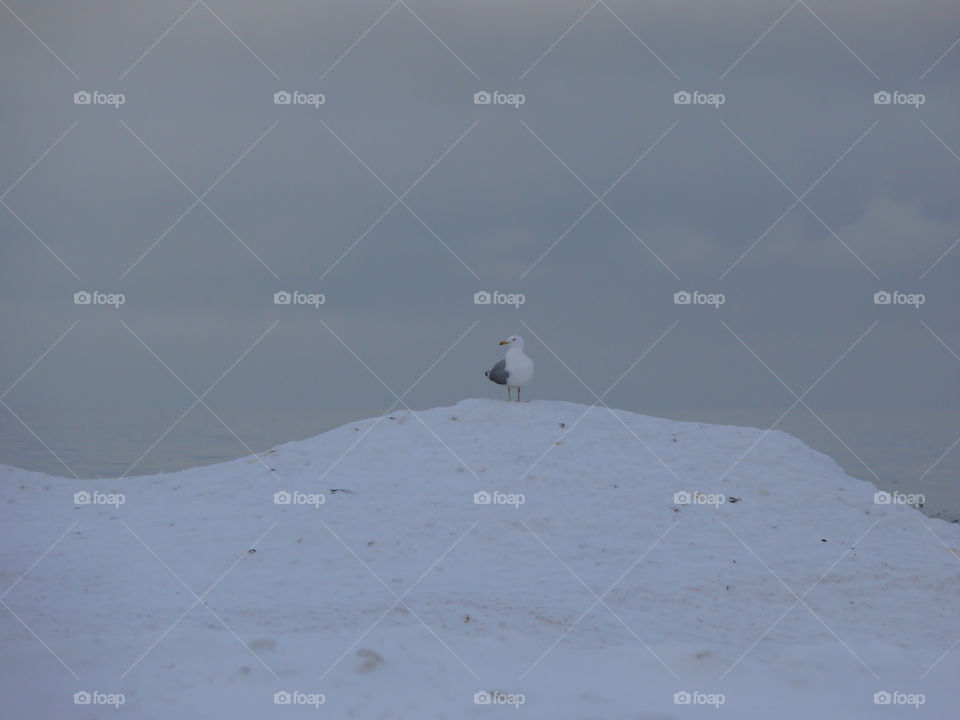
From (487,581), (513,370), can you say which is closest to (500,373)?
(513,370)

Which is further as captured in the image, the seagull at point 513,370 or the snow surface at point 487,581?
the seagull at point 513,370

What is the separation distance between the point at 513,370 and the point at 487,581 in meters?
8.52

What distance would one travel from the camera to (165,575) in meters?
17.0

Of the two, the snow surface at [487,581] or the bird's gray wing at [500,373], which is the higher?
the bird's gray wing at [500,373]

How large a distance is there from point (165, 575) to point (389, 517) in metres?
4.35

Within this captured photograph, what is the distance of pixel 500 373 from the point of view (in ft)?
80.8

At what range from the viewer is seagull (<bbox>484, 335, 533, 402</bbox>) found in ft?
80.6

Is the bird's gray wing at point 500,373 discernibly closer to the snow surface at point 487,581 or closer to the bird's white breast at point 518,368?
the bird's white breast at point 518,368

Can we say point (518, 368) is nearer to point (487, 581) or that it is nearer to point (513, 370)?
point (513, 370)

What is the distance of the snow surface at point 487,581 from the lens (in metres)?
12.8

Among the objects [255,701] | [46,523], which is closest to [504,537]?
[255,701]

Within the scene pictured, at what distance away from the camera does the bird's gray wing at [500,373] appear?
80.6 feet

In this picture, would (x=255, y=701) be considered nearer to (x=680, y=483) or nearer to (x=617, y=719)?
(x=617, y=719)

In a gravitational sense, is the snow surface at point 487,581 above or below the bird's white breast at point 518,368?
below
